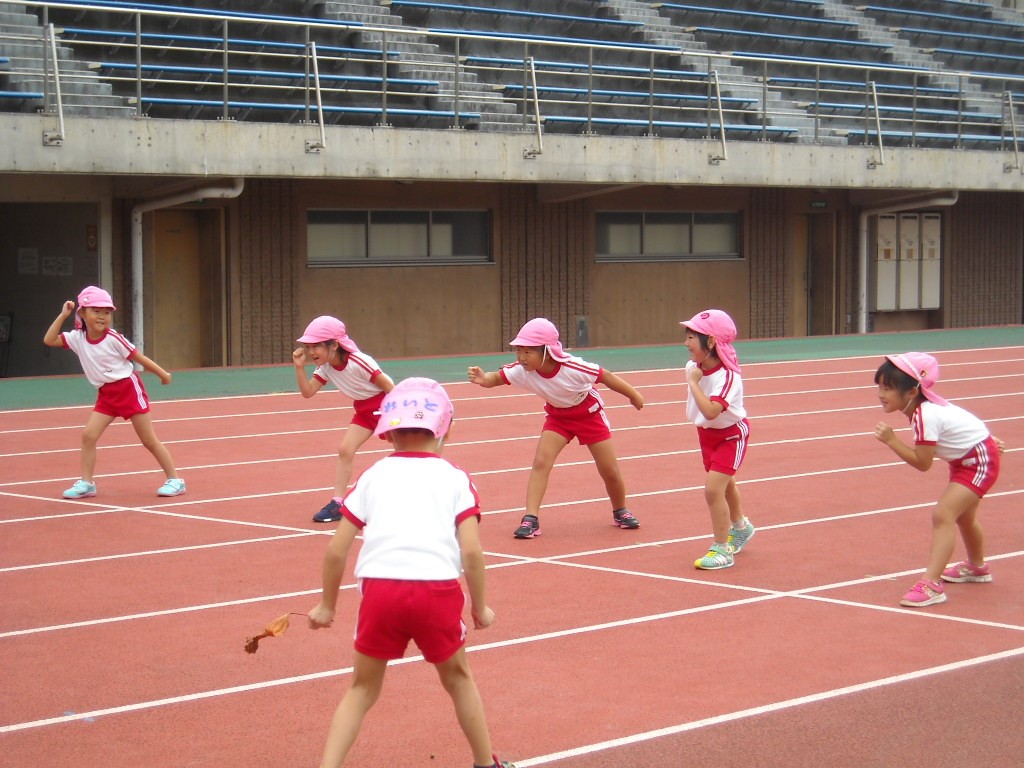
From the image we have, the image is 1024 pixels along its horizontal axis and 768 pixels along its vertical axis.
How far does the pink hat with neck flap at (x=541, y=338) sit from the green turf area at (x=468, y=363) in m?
9.75

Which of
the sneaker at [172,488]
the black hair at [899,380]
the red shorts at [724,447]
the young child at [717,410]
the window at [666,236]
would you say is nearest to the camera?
the black hair at [899,380]

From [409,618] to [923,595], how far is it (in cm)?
408

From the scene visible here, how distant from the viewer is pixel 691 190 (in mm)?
29000

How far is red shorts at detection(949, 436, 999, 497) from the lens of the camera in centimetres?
795

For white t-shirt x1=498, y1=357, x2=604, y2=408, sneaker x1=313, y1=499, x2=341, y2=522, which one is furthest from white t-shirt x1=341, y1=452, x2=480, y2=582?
sneaker x1=313, y1=499, x2=341, y2=522

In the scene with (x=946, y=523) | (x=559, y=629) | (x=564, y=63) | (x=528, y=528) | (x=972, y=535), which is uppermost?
(x=564, y=63)

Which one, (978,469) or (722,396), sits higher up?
(722,396)

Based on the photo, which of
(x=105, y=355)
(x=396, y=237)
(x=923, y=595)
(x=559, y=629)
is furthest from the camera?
(x=396, y=237)

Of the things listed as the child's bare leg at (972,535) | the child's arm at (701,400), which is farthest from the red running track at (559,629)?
the child's arm at (701,400)

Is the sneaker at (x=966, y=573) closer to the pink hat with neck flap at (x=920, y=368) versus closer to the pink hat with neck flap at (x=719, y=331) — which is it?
the pink hat with neck flap at (x=920, y=368)

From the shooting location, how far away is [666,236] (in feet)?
94.8

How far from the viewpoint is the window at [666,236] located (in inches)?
1110

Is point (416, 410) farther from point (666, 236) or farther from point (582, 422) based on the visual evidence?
point (666, 236)

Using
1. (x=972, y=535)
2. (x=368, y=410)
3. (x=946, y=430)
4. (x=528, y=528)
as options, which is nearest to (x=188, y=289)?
(x=368, y=410)
